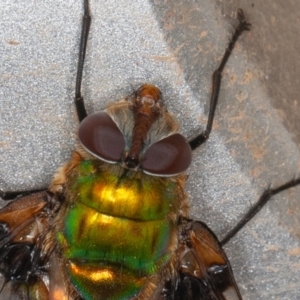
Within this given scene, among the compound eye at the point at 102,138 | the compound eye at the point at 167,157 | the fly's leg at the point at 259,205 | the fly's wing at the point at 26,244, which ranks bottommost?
the fly's wing at the point at 26,244

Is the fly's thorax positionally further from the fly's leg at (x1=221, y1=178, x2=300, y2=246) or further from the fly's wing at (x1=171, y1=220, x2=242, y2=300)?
the fly's leg at (x1=221, y1=178, x2=300, y2=246)

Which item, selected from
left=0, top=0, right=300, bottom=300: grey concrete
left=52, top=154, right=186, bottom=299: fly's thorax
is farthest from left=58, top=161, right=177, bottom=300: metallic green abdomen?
left=0, top=0, right=300, bottom=300: grey concrete

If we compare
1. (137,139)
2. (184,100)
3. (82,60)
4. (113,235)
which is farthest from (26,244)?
(184,100)

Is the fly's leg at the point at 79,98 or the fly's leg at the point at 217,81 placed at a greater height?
the fly's leg at the point at 217,81

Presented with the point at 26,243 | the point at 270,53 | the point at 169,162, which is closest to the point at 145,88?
the point at 169,162

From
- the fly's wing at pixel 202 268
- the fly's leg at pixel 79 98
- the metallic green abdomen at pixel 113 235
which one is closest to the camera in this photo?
the metallic green abdomen at pixel 113 235

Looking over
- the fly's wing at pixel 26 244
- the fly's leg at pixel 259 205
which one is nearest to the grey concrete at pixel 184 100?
the fly's leg at pixel 259 205

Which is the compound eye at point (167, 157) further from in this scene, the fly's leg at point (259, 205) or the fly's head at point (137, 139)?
the fly's leg at point (259, 205)

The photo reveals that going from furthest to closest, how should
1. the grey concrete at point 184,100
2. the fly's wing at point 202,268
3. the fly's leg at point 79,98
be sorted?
the grey concrete at point 184,100 < the fly's leg at point 79,98 < the fly's wing at point 202,268
